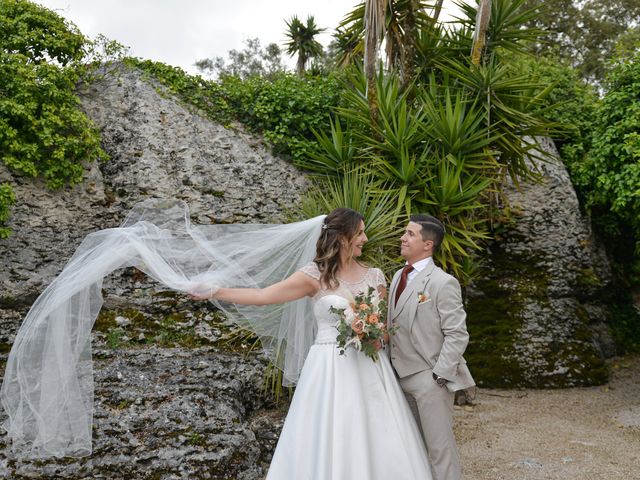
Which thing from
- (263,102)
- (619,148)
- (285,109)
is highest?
(263,102)

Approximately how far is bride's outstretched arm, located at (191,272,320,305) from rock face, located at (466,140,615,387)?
5.80m

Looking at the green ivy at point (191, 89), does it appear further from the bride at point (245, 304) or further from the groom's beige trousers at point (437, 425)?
the groom's beige trousers at point (437, 425)

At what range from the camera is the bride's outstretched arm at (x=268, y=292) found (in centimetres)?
387

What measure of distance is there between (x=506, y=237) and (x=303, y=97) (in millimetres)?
3958

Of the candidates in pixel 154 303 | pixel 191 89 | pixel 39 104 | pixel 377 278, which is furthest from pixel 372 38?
pixel 377 278

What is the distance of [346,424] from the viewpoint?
362 centimetres

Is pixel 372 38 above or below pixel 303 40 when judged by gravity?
below

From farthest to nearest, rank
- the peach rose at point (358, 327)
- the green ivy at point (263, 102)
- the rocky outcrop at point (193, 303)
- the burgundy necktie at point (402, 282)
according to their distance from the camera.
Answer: the green ivy at point (263, 102)
the rocky outcrop at point (193, 303)
the burgundy necktie at point (402, 282)
the peach rose at point (358, 327)

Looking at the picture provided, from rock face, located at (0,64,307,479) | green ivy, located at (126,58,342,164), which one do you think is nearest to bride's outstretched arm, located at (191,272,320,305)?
rock face, located at (0,64,307,479)

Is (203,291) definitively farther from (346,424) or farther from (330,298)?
(346,424)

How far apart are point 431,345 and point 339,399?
69 centimetres

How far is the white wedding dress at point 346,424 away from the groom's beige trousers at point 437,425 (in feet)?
0.24

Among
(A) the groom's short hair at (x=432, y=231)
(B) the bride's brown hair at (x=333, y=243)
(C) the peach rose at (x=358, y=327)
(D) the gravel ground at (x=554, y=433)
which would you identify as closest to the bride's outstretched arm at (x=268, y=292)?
(B) the bride's brown hair at (x=333, y=243)

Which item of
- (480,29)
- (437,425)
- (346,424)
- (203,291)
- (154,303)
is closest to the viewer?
(346,424)
